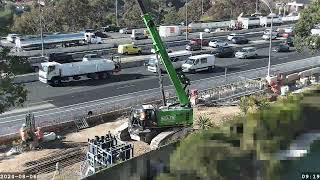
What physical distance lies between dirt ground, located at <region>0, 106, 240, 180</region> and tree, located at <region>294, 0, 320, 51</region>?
26.4ft

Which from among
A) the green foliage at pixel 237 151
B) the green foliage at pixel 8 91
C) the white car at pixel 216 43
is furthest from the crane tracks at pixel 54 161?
the white car at pixel 216 43

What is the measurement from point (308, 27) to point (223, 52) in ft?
55.5

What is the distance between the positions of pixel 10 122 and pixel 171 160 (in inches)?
834

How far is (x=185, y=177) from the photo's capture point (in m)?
9.82

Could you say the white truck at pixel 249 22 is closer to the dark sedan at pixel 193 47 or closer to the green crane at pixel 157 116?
the dark sedan at pixel 193 47

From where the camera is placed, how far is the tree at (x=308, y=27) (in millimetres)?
33812

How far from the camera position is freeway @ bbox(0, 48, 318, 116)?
111 ft

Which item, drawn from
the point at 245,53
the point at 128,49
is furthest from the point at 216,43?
the point at 128,49

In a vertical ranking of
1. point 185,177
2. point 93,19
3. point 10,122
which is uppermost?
point 93,19

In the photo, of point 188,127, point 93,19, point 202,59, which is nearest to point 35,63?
point 202,59

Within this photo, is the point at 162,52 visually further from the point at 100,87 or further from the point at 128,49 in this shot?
the point at 128,49

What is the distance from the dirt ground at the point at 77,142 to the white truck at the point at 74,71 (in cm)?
1043

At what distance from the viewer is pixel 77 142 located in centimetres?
2669

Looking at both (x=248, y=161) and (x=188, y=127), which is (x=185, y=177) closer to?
(x=248, y=161)
